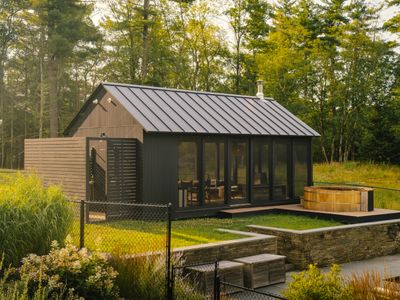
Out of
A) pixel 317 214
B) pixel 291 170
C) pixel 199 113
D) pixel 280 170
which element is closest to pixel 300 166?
pixel 291 170

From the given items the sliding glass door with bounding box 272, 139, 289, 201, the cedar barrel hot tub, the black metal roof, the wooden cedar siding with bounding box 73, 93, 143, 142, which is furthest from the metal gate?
the cedar barrel hot tub

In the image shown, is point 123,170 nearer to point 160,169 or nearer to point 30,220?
point 160,169

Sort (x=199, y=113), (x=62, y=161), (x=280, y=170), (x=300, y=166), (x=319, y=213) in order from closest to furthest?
(x=62, y=161)
(x=319, y=213)
(x=199, y=113)
(x=280, y=170)
(x=300, y=166)

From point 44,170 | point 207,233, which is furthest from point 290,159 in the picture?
point 44,170

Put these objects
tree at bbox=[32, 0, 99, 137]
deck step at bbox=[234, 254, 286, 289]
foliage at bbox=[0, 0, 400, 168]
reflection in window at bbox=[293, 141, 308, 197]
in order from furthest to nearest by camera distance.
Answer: foliage at bbox=[0, 0, 400, 168], tree at bbox=[32, 0, 99, 137], reflection in window at bbox=[293, 141, 308, 197], deck step at bbox=[234, 254, 286, 289]

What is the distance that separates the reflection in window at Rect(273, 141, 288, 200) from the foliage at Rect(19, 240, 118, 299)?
376 inches

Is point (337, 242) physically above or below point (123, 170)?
below

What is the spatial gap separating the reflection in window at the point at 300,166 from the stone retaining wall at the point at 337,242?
3616 mm

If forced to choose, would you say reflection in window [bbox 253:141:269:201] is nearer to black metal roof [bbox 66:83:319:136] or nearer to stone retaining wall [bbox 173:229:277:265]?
black metal roof [bbox 66:83:319:136]

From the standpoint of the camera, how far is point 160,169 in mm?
12883

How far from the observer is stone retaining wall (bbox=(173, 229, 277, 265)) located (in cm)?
880

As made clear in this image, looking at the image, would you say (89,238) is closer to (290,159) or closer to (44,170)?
(44,170)

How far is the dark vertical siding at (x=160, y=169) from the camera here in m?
12.7

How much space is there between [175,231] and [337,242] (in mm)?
3920
